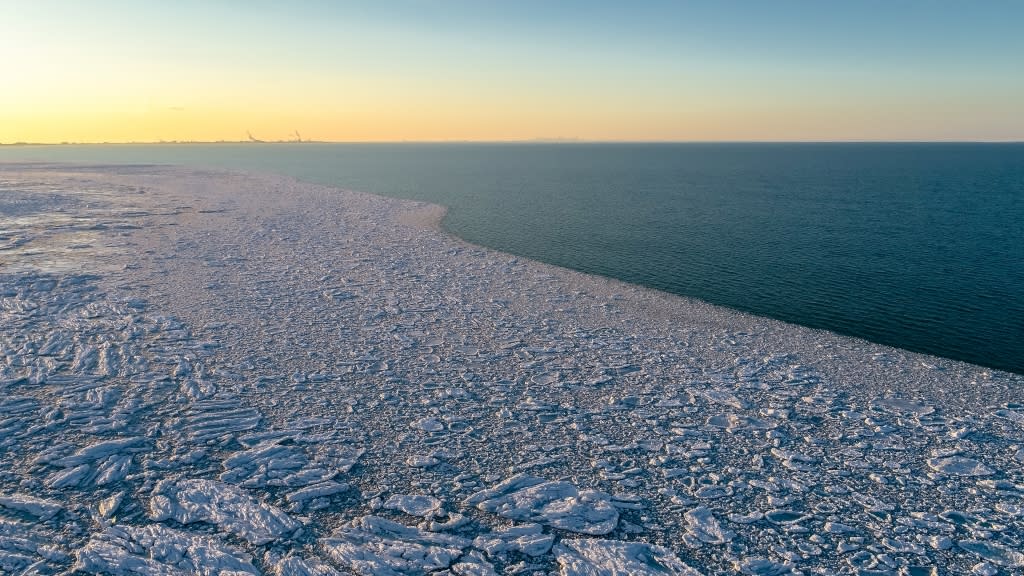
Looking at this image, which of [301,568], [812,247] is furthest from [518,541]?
[812,247]

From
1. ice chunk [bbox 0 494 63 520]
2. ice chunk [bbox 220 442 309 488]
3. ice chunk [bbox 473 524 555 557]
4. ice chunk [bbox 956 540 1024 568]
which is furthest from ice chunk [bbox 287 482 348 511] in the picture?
ice chunk [bbox 956 540 1024 568]

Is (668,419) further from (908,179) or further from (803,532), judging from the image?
(908,179)

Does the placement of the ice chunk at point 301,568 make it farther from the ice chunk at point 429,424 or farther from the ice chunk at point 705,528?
the ice chunk at point 705,528

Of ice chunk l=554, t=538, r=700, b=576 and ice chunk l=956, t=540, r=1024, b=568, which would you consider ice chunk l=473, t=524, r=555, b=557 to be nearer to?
ice chunk l=554, t=538, r=700, b=576

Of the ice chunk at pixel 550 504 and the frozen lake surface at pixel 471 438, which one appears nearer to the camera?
the frozen lake surface at pixel 471 438

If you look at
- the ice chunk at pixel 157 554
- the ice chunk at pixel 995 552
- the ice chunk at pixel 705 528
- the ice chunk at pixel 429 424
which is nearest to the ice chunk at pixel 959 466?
the ice chunk at pixel 995 552
